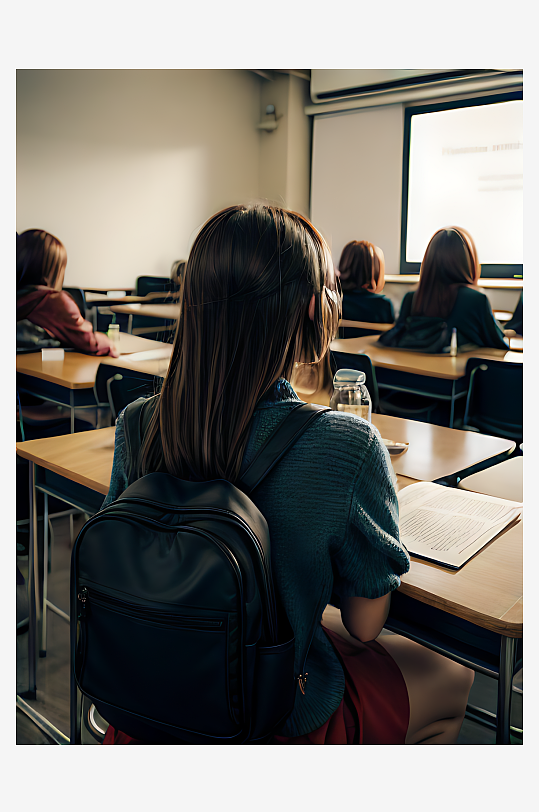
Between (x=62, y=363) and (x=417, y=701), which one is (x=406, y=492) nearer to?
(x=417, y=701)

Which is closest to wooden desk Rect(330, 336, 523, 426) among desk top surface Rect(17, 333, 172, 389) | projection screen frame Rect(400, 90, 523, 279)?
desk top surface Rect(17, 333, 172, 389)

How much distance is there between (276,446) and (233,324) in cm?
17

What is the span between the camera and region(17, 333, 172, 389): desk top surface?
8.20 feet

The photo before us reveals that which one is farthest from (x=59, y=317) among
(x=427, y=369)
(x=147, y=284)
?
(x=147, y=284)

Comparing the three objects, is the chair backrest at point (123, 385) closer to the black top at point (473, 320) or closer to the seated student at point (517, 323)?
the black top at point (473, 320)

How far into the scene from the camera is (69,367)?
277cm

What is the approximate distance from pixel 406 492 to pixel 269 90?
721 cm

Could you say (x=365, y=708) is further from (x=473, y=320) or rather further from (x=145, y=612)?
(x=473, y=320)

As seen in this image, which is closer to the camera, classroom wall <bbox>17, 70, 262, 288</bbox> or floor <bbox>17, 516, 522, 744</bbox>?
floor <bbox>17, 516, 522, 744</bbox>

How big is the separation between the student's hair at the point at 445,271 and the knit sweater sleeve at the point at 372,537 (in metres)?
2.54

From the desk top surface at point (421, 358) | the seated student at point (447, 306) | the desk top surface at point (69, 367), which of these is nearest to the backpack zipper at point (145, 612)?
the desk top surface at point (69, 367)

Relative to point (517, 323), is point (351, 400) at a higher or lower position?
lower

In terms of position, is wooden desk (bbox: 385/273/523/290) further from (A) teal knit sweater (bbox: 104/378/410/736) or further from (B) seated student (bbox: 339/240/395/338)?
(A) teal knit sweater (bbox: 104/378/410/736)

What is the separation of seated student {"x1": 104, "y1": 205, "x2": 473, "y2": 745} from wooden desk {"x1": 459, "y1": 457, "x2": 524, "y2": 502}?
0.56m
